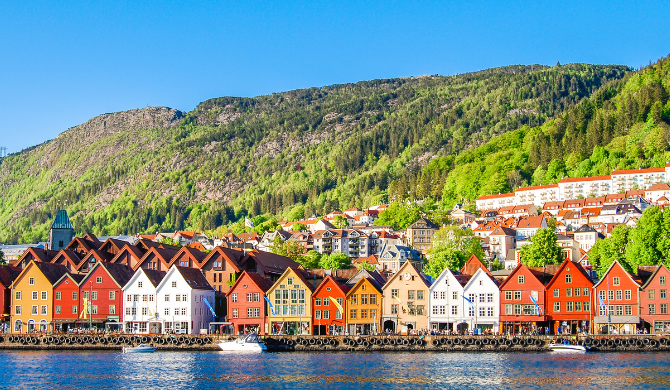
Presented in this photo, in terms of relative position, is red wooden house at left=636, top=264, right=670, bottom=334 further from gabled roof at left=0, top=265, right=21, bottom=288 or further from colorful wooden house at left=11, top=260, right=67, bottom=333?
gabled roof at left=0, top=265, right=21, bottom=288

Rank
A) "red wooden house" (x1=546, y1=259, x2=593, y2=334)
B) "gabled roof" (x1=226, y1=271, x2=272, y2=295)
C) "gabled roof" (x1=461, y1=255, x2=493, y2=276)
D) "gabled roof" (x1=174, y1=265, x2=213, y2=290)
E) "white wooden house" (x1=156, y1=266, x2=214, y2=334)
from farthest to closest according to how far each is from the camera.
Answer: "gabled roof" (x1=461, y1=255, x2=493, y2=276)
"gabled roof" (x1=174, y1=265, x2=213, y2=290)
"gabled roof" (x1=226, y1=271, x2=272, y2=295)
"white wooden house" (x1=156, y1=266, x2=214, y2=334)
"red wooden house" (x1=546, y1=259, x2=593, y2=334)

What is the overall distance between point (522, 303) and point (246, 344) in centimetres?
3488

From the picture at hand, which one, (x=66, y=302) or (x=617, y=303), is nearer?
(x=617, y=303)

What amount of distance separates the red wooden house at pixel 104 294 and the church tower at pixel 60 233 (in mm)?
69324

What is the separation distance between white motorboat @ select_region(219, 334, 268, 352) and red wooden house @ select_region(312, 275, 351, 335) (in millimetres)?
11879

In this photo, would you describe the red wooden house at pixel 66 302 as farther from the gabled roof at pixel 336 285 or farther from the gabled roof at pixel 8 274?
the gabled roof at pixel 336 285

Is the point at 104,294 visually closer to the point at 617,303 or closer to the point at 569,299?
the point at 569,299

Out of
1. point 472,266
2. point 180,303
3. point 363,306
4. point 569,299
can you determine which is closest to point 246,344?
point 180,303

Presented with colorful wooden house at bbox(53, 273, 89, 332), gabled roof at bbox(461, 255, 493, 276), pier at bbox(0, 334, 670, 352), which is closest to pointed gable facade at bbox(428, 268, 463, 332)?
pier at bbox(0, 334, 670, 352)

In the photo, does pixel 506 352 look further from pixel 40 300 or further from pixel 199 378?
pixel 40 300

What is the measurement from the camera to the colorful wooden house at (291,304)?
11131 centimetres

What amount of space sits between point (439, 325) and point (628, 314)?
22933mm

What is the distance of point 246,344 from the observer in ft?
325

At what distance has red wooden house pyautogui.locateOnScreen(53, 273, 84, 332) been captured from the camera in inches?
4628
